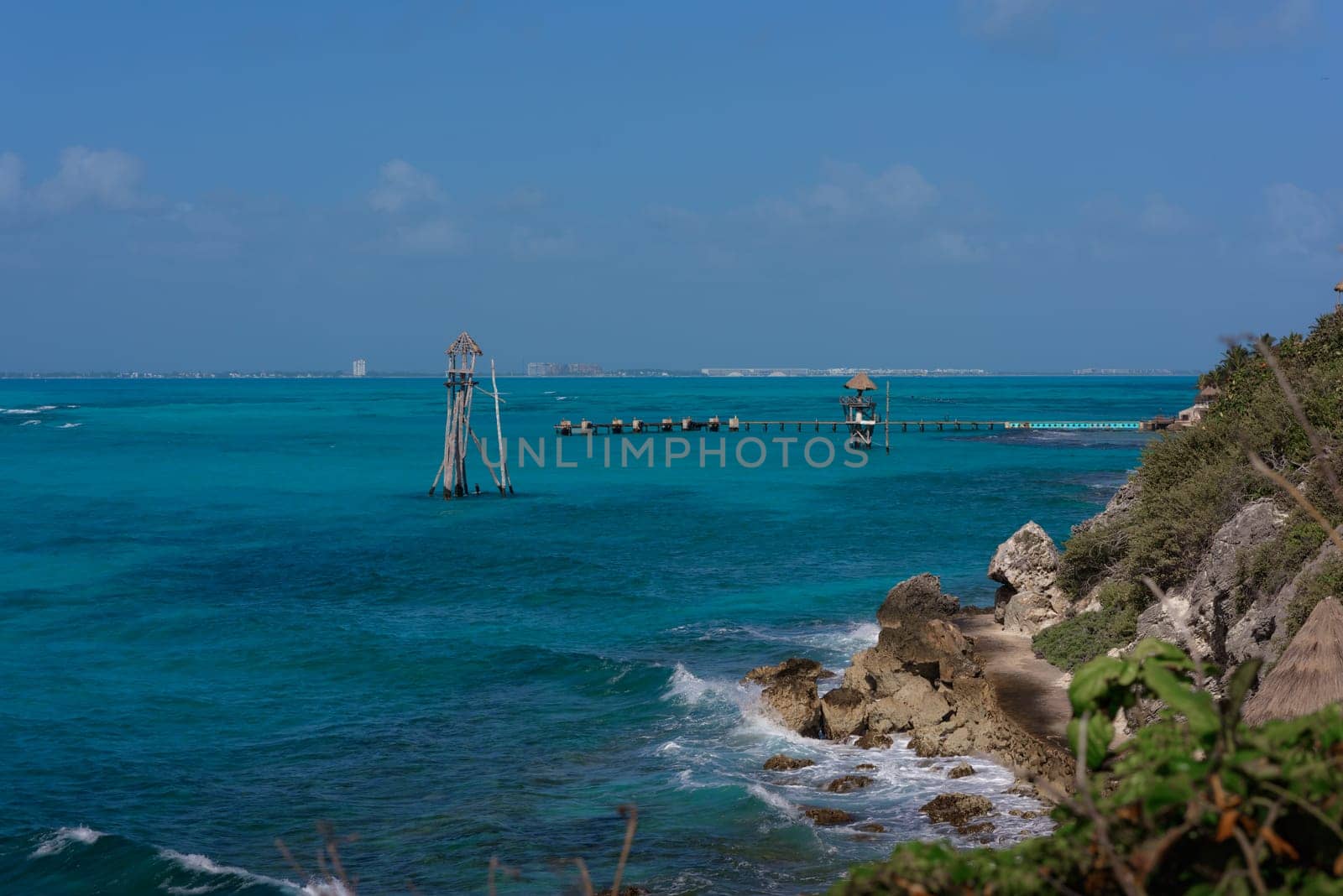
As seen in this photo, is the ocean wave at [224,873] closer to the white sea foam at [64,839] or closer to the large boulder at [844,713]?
the white sea foam at [64,839]

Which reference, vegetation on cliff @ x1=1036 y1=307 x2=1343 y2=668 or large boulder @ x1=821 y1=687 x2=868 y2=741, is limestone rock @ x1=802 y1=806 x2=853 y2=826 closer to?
large boulder @ x1=821 y1=687 x2=868 y2=741

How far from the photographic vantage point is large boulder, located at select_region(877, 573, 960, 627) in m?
23.3

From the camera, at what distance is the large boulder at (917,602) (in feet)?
76.5

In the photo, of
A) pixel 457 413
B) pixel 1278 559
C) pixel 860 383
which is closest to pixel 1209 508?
pixel 1278 559

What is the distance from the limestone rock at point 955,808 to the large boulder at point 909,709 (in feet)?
9.78

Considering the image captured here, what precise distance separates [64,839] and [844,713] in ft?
35.0

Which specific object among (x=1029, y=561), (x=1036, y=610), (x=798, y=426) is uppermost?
(x=798, y=426)

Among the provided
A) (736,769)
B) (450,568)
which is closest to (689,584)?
(450,568)

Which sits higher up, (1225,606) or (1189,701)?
(1189,701)

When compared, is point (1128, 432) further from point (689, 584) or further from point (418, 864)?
point (418, 864)

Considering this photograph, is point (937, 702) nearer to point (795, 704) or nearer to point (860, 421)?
point (795, 704)

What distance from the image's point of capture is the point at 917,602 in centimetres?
2339

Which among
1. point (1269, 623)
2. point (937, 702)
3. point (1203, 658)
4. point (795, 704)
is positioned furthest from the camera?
point (795, 704)

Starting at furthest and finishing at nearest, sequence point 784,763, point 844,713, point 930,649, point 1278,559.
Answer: point 930,649
point 844,713
point 784,763
point 1278,559
